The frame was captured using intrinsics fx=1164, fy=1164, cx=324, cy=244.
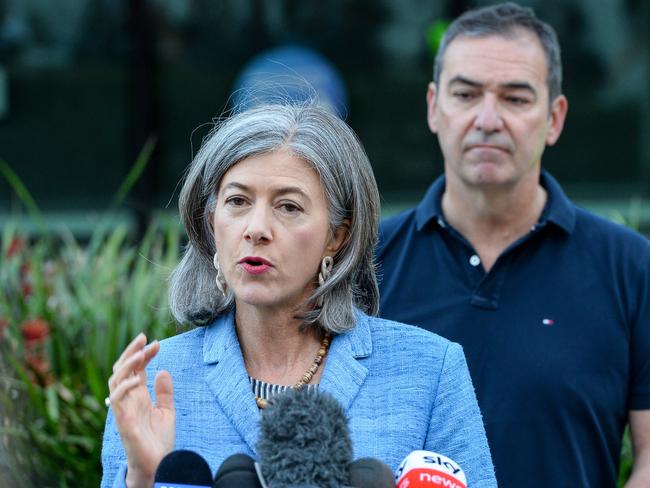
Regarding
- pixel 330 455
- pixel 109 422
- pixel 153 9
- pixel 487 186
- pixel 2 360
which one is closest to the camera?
pixel 330 455

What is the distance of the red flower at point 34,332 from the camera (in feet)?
15.1

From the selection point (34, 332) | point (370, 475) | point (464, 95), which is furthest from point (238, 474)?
point (34, 332)

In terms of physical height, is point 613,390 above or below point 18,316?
below

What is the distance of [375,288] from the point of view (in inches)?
113

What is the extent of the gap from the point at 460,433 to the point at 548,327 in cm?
103

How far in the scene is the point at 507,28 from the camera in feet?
12.9

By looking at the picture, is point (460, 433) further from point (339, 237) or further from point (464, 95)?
point (464, 95)

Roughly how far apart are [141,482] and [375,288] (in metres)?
0.86

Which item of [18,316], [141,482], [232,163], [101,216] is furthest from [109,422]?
[101,216]

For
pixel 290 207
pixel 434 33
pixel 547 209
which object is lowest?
pixel 290 207

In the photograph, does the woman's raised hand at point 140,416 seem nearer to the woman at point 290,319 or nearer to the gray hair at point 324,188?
the woman at point 290,319

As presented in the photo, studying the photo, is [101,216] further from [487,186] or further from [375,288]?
[375,288]

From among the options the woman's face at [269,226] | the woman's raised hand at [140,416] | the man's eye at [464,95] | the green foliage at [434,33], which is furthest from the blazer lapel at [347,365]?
the green foliage at [434,33]

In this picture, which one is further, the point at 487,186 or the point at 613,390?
the point at 487,186
